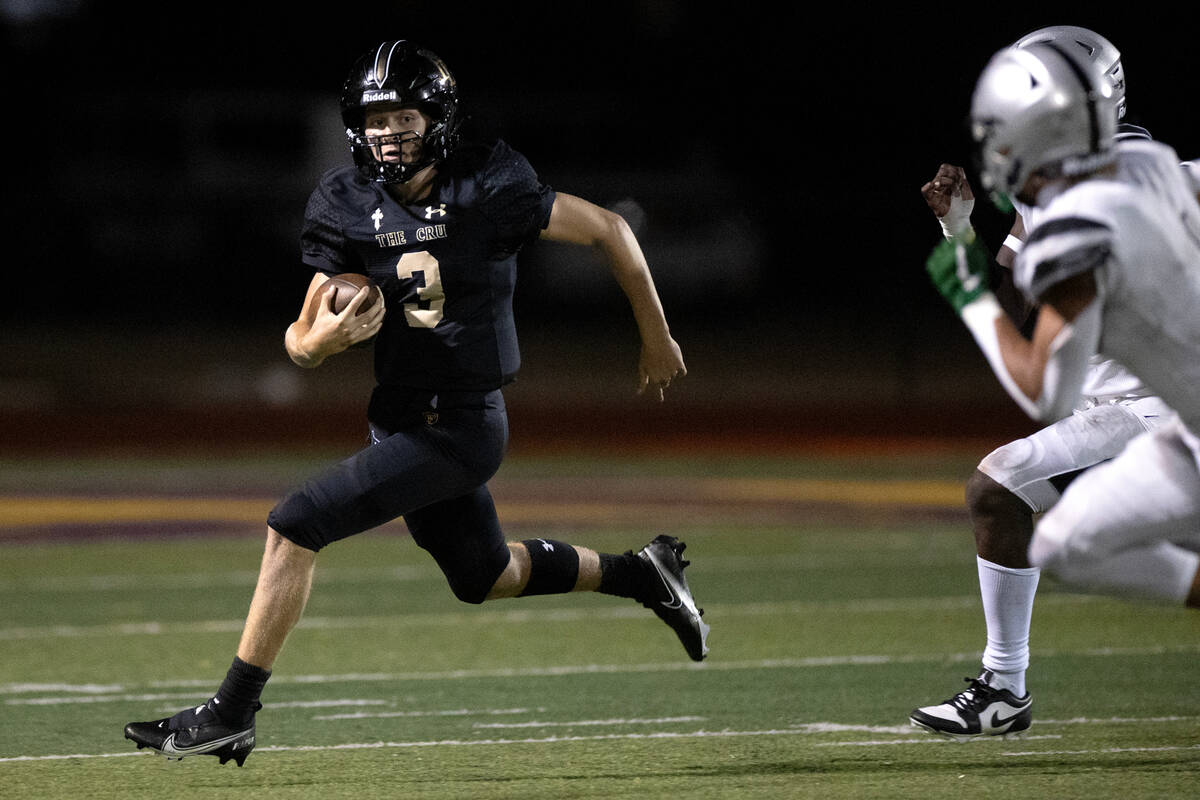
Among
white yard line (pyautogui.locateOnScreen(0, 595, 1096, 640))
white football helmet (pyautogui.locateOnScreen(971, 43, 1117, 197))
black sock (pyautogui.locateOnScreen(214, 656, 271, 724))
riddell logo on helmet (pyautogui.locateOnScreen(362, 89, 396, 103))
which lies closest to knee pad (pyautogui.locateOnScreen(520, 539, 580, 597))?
black sock (pyautogui.locateOnScreen(214, 656, 271, 724))

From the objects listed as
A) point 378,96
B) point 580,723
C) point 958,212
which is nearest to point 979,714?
point 580,723

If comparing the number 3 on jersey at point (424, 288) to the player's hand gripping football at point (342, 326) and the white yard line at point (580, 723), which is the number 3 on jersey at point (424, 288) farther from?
the white yard line at point (580, 723)

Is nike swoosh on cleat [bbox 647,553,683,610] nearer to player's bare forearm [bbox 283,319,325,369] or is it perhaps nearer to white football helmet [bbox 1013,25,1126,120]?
player's bare forearm [bbox 283,319,325,369]

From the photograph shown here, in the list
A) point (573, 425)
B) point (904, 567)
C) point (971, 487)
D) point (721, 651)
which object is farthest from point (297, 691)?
point (573, 425)

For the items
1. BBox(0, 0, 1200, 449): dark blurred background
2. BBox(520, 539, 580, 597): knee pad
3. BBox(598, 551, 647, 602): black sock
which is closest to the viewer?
BBox(520, 539, 580, 597): knee pad

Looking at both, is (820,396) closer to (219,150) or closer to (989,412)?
(989,412)

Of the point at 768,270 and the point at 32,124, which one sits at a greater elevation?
the point at 32,124

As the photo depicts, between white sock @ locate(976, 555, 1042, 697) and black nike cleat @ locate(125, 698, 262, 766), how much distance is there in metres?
2.00

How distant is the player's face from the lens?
14.2 feet

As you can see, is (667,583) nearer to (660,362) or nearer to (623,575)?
(623,575)

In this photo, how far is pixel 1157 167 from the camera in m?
3.54

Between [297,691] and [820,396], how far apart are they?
14.3 meters

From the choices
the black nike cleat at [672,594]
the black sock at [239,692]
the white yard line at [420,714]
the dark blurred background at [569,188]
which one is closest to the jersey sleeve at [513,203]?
the black nike cleat at [672,594]

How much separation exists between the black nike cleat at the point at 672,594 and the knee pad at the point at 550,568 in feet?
0.79
